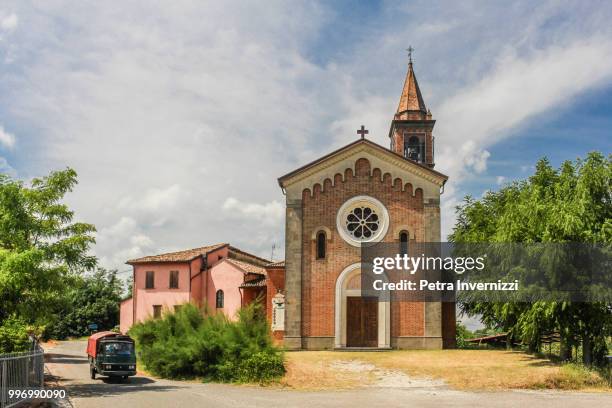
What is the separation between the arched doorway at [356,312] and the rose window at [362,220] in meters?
1.53

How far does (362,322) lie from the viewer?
31.5 metres

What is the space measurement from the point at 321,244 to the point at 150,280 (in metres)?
17.4

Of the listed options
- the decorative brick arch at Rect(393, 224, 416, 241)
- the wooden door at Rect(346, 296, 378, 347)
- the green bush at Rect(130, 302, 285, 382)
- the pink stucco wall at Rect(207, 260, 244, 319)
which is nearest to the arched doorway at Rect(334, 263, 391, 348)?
the wooden door at Rect(346, 296, 378, 347)

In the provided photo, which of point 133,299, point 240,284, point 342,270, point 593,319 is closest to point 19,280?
point 342,270

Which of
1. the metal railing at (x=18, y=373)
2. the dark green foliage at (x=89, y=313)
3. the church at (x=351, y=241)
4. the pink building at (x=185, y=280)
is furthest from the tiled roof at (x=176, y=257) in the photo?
the metal railing at (x=18, y=373)

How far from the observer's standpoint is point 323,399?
1883 cm

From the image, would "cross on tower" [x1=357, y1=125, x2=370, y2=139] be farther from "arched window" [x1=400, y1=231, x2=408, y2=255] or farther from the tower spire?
the tower spire

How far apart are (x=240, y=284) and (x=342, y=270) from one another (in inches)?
450

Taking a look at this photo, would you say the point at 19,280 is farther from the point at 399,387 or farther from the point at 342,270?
the point at 342,270

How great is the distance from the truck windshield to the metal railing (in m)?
3.92

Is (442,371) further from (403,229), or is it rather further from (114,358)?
(114,358)

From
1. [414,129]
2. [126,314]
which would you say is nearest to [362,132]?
[414,129]

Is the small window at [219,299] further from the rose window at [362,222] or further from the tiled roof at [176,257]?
the rose window at [362,222]

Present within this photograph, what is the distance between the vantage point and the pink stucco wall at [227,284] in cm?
4097
